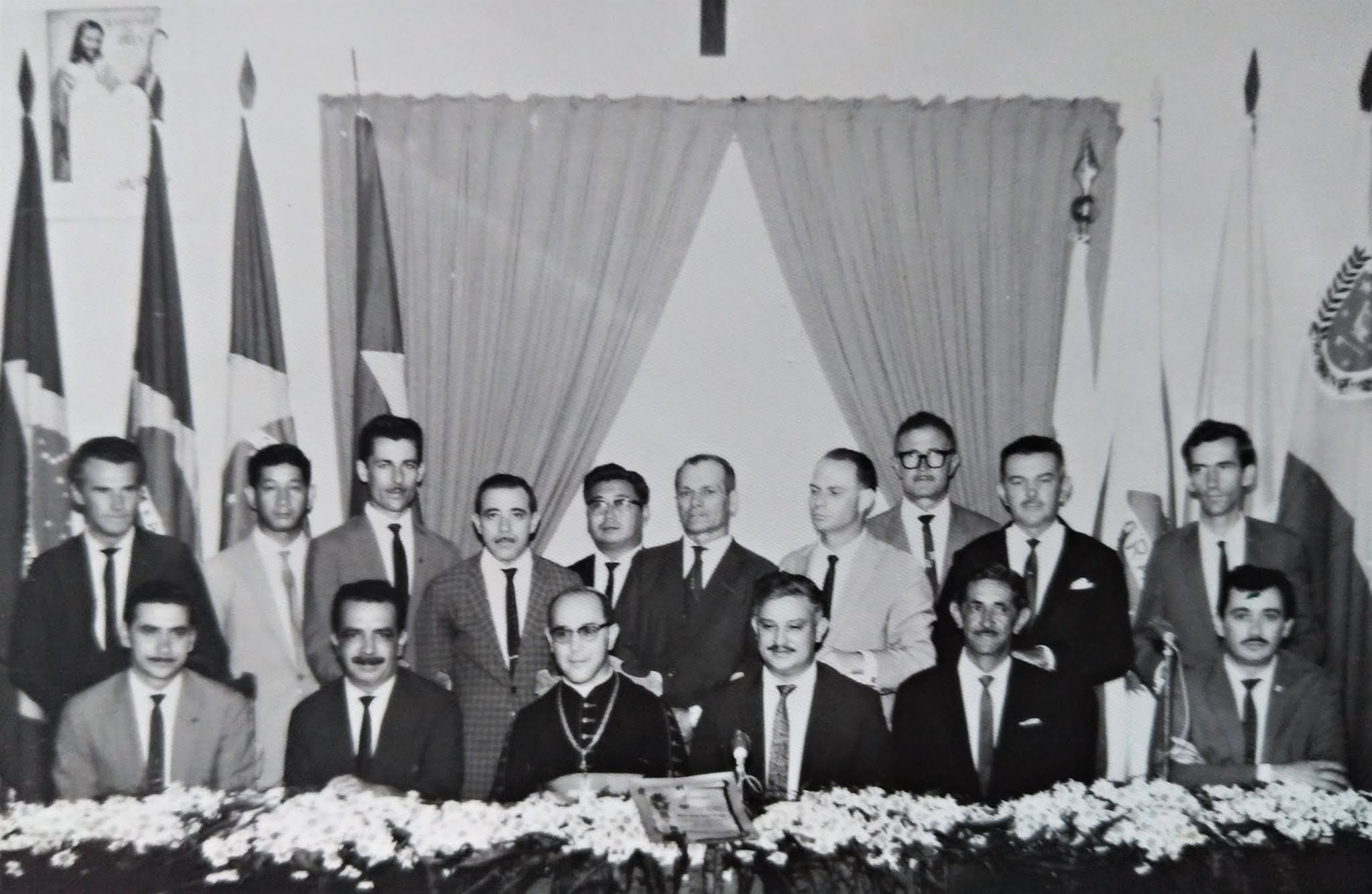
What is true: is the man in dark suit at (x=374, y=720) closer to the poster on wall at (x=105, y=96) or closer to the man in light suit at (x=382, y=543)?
the man in light suit at (x=382, y=543)

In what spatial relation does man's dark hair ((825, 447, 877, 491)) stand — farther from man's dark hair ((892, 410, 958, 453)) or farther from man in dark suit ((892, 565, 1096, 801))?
man in dark suit ((892, 565, 1096, 801))

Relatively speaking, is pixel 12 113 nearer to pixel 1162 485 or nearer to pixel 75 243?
pixel 75 243

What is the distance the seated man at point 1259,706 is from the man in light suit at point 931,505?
82 cm

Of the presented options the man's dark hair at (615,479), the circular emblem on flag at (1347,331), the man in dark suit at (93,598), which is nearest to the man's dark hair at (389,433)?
the man's dark hair at (615,479)

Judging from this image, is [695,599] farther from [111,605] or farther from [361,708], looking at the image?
[111,605]

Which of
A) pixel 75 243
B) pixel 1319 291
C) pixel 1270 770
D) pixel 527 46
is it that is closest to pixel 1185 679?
pixel 1270 770

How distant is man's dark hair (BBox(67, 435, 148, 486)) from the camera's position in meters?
3.88

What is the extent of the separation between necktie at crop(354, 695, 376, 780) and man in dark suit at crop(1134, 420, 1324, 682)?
2399 millimetres

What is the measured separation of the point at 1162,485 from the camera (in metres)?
3.77

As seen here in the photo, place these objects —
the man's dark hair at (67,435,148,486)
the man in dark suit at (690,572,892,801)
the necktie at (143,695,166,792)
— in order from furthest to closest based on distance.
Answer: the man's dark hair at (67,435,148,486) < the necktie at (143,695,166,792) < the man in dark suit at (690,572,892,801)

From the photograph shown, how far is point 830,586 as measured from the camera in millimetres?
3748

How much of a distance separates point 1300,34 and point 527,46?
8.03 feet

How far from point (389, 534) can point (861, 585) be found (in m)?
1.50

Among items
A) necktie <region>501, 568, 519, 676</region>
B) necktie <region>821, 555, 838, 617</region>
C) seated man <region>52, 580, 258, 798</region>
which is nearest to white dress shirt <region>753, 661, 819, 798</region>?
necktie <region>821, 555, 838, 617</region>
